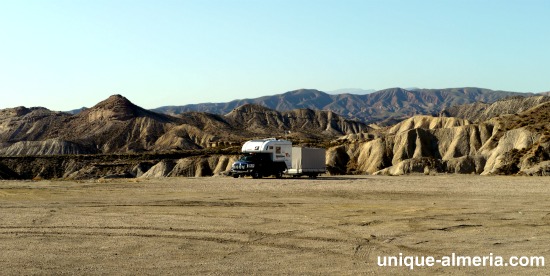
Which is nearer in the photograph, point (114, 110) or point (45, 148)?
point (45, 148)

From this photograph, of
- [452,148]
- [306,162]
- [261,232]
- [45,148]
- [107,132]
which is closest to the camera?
[261,232]

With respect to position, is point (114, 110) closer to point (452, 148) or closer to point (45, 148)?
point (45, 148)

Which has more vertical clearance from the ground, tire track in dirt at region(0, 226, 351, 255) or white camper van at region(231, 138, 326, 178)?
white camper van at region(231, 138, 326, 178)

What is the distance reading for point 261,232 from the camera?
61.9ft

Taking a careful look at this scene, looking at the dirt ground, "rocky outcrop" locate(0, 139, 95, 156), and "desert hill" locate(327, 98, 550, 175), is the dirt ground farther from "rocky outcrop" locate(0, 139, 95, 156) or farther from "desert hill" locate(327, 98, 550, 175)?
"rocky outcrop" locate(0, 139, 95, 156)

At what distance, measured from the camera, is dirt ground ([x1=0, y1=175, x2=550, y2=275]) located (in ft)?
46.5

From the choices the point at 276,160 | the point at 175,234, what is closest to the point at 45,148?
the point at 276,160

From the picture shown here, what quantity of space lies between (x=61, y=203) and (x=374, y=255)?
58.0ft

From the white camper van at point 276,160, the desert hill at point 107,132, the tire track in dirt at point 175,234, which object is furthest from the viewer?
the desert hill at point 107,132

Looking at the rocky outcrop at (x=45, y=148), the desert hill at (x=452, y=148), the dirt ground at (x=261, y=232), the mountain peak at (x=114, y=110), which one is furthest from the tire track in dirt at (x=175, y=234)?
the mountain peak at (x=114, y=110)

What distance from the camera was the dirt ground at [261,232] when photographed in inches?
558

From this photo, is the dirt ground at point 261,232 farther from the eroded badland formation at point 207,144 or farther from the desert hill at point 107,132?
the desert hill at point 107,132

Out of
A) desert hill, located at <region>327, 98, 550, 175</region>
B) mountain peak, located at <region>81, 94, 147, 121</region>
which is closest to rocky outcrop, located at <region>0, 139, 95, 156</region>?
mountain peak, located at <region>81, 94, 147, 121</region>

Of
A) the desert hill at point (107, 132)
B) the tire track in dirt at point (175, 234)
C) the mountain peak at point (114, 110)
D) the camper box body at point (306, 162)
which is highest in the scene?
the mountain peak at point (114, 110)
